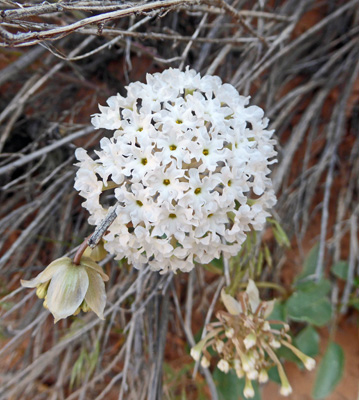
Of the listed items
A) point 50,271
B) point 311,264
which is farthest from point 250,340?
point 311,264

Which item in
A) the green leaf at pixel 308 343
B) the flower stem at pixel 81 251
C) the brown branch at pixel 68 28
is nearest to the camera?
the brown branch at pixel 68 28

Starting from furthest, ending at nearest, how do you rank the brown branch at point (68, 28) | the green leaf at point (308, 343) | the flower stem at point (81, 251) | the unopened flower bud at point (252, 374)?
the green leaf at point (308, 343), the unopened flower bud at point (252, 374), the flower stem at point (81, 251), the brown branch at point (68, 28)

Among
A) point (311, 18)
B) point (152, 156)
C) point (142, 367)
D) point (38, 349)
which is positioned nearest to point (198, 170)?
point (152, 156)

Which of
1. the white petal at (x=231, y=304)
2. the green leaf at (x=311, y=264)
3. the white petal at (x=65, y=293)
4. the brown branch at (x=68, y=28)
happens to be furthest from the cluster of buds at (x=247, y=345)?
the brown branch at (x=68, y=28)

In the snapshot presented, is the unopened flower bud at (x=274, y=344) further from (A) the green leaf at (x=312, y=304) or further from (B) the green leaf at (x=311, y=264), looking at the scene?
(B) the green leaf at (x=311, y=264)

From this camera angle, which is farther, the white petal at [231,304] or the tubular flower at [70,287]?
the white petal at [231,304]

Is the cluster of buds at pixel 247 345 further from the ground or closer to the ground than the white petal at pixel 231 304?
closer to the ground
